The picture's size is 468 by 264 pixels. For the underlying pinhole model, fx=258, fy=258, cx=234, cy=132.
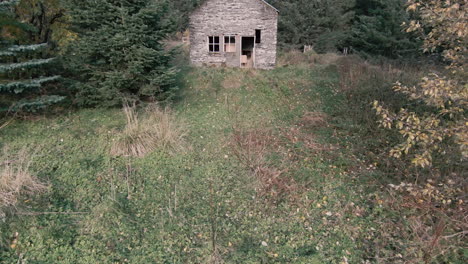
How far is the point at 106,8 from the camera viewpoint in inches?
261

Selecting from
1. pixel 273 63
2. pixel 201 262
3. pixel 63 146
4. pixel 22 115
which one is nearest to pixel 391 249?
pixel 201 262

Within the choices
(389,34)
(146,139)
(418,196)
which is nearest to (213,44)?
(146,139)

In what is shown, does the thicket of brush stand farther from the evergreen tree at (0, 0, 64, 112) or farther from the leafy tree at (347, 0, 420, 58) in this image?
the leafy tree at (347, 0, 420, 58)

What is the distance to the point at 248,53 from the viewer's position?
52.1ft

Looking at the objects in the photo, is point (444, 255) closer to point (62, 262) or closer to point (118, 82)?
point (62, 262)

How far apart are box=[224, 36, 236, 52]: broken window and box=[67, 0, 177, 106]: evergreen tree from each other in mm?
7219

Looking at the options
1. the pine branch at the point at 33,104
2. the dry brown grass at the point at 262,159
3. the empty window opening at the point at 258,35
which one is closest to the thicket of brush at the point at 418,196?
the dry brown grass at the point at 262,159

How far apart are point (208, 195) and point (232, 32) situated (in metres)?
11.5

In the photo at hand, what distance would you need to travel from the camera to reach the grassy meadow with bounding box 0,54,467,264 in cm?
326

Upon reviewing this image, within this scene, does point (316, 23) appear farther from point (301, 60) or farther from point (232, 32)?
point (232, 32)

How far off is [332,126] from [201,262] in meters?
5.04

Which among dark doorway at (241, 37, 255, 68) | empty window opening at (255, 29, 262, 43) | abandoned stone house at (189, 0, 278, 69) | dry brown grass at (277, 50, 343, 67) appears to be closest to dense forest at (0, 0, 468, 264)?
abandoned stone house at (189, 0, 278, 69)

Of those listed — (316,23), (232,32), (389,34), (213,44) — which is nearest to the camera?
(232,32)

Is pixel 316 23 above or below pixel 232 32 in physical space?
above
